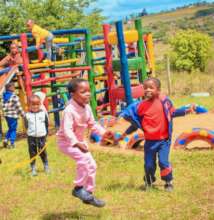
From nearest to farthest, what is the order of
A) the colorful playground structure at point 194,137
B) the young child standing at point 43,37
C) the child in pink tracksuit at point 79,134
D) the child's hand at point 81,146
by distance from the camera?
the child's hand at point 81,146 < the child in pink tracksuit at point 79,134 < the colorful playground structure at point 194,137 < the young child standing at point 43,37

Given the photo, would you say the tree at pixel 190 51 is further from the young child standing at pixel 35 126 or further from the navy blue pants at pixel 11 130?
the young child standing at pixel 35 126

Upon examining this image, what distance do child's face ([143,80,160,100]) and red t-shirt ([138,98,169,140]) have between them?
81mm

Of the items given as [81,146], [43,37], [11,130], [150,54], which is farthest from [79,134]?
[150,54]

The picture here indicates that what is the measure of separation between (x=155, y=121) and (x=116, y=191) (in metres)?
1.03

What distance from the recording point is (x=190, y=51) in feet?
83.7

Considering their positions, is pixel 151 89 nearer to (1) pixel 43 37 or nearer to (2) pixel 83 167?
(2) pixel 83 167

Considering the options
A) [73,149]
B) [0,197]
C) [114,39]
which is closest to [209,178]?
[73,149]

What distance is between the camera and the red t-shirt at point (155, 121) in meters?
5.98

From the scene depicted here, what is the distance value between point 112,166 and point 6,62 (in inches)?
191

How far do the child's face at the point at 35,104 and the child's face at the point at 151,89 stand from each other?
86.8 inches

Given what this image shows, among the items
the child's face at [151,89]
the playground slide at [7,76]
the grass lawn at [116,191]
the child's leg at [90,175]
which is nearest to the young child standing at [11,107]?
the playground slide at [7,76]

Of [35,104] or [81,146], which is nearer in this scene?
[81,146]

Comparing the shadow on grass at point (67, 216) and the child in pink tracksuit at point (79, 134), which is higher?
the child in pink tracksuit at point (79, 134)

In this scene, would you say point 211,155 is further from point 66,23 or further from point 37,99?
point 66,23
